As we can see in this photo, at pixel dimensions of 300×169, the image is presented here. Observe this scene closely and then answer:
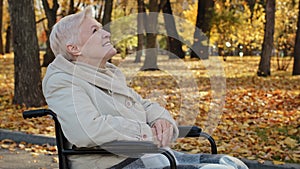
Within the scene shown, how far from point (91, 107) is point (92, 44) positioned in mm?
369

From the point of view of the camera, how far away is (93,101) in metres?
2.90

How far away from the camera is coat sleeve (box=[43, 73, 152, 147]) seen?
2.75 m

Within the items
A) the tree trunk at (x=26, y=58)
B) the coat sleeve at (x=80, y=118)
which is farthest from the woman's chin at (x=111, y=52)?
the tree trunk at (x=26, y=58)

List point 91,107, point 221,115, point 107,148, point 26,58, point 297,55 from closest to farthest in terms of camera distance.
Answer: point 107,148
point 91,107
point 221,115
point 26,58
point 297,55

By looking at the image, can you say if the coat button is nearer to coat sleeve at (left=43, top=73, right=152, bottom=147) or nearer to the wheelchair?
coat sleeve at (left=43, top=73, right=152, bottom=147)

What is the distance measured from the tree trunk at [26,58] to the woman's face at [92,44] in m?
6.66

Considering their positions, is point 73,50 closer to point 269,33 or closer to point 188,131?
point 188,131

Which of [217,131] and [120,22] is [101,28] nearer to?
[120,22]

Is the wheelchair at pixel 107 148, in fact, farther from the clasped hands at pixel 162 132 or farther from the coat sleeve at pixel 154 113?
the coat sleeve at pixel 154 113

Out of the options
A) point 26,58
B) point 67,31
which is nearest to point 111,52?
point 67,31

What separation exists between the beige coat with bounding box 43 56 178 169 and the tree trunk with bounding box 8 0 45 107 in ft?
21.6

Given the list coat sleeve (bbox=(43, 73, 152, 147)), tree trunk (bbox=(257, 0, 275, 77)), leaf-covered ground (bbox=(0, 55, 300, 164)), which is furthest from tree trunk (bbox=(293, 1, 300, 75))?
coat sleeve (bbox=(43, 73, 152, 147))

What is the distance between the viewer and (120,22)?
325 cm

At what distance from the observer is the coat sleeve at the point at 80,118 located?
9.01 feet
